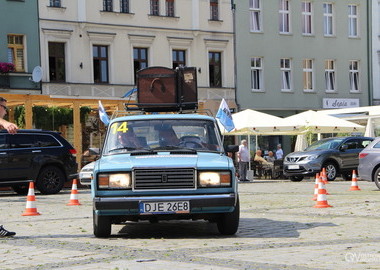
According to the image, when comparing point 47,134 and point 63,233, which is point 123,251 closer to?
point 63,233

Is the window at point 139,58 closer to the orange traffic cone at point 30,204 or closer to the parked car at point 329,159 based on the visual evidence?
the parked car at point 329,159

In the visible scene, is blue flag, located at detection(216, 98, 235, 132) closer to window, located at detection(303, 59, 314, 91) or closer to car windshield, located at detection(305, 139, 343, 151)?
car windshield, located at detection(305, 139, 343, 151)

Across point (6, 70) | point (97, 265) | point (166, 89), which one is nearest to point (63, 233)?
point (97, 265)

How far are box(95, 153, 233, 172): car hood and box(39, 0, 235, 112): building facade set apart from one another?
28.8m

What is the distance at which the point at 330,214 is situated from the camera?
14430 millimetres

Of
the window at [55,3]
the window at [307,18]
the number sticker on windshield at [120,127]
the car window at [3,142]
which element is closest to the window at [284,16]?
the window at [307,18]

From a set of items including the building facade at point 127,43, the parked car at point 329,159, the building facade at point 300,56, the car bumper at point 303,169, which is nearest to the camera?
the car bumper at point 303,169

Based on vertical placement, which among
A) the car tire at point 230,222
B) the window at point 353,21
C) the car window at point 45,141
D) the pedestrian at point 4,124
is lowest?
the car tire at point 230,222

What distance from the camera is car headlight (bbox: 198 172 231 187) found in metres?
10.8

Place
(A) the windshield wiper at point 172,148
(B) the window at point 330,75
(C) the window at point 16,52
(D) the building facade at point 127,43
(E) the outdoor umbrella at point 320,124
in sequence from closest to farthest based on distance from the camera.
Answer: (A) the windshield wiper at point 172,148, (E) the outdoor umbrella at point 320,124, (C) the window at point 16,52, (D) the building facade at point 127,43, (B) the window at point 330,75

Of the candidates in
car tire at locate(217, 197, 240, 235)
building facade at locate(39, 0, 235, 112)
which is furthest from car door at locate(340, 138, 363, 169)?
car tire at locate(217, 197, 240, 235)

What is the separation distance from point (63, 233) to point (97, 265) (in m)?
3.85

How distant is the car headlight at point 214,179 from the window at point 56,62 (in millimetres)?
30095

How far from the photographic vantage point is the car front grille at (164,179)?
10734 millimetres
